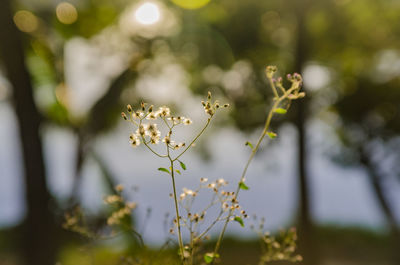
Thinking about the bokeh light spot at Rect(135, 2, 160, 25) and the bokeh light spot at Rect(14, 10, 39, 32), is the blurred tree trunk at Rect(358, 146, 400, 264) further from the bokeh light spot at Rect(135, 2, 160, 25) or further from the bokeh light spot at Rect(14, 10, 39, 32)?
the bokeh light spot at Rect(14, 10, 39, 32)

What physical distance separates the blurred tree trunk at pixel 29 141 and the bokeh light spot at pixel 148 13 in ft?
6.98

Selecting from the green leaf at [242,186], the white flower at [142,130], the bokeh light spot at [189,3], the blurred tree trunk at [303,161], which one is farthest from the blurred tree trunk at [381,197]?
the white flower at [142,130]

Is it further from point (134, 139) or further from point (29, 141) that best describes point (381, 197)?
point (134, 139)

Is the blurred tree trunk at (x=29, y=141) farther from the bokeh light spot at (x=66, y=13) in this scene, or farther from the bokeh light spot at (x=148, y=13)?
the bokeh light spot at (x=148, y=13)

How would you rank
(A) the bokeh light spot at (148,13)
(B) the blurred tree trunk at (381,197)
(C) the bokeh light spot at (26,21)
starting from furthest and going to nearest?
1. (B) the blurred tree trunk at (381,197)
2. (A) the bokeh light spot at (148,13)
3. (C) the bokeh light spot at (26,21)

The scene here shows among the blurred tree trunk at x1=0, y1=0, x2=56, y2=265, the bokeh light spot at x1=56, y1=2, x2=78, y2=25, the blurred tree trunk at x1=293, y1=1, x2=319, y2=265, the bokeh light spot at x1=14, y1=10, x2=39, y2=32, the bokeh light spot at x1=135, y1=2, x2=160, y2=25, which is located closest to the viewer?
the blurred tree trunk at x1=0, y1=0, x2=56, y2=265

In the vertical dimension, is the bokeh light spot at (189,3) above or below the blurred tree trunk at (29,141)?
above

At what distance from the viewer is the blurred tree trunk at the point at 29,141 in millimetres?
4211

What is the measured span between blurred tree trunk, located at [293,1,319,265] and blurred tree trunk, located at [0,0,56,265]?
3.44 meters

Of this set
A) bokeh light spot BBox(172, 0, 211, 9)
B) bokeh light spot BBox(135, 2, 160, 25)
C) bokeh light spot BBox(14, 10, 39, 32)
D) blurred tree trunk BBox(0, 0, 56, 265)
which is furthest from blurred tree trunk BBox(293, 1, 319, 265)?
bokeh light spot BBox(14, 10, 39, 32)

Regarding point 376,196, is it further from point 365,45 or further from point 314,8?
point 314,8

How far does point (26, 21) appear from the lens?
16.4ft

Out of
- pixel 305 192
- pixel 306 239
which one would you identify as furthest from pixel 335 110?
pixel 306 239

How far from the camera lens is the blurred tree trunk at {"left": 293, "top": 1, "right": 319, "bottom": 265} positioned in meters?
5.36
